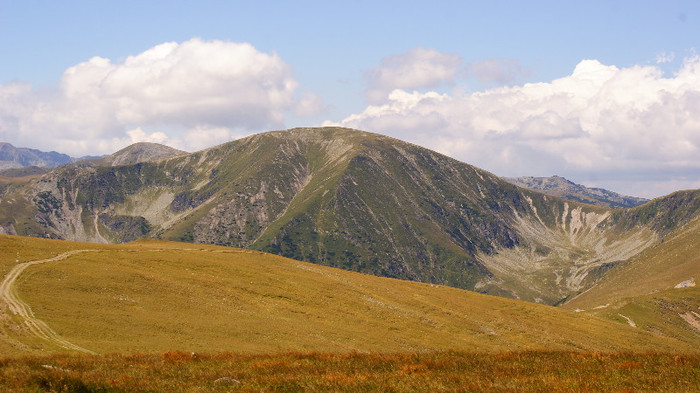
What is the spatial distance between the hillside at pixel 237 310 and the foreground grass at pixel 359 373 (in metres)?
12.7

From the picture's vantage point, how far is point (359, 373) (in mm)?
25422

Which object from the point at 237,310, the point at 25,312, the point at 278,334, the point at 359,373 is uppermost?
the point at 359,373

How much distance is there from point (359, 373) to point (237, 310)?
4012cm

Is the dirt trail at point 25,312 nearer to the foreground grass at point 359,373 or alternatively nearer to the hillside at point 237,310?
the hillside at point 237,310

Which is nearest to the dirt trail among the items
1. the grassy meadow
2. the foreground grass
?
the grassy meadow

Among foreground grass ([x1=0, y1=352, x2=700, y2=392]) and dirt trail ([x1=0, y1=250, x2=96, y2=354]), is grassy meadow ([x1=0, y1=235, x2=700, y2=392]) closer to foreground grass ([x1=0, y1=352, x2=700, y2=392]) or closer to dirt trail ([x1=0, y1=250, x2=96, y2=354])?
foreground grass ([x1=0, y1=352, x2=700, y2=392])

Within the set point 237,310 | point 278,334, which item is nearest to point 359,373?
point 278,334

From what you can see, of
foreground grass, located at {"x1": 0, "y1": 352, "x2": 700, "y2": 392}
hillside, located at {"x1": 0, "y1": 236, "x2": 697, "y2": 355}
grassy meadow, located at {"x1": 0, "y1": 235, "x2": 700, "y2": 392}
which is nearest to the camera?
foreground grass, located at {"x1": 0, "y1": 352, "x2": 700, "y2": 392}

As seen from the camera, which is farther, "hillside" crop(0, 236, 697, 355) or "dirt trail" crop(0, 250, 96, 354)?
"hillside" crop(0, 236, 697, 355)

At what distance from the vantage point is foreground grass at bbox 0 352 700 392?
70.6 feet

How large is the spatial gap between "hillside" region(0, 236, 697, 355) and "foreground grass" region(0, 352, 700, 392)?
12700 mm

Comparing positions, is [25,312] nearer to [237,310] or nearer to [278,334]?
[237,310]

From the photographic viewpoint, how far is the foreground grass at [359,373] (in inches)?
848

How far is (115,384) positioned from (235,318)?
3782 cm
